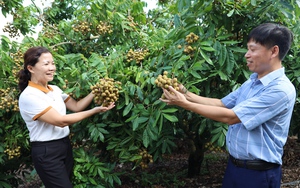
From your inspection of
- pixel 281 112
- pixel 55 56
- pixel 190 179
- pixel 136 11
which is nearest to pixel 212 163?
pixel 190 179

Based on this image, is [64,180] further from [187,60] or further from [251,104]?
[251,104]

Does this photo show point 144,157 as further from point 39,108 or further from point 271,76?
point 271,76

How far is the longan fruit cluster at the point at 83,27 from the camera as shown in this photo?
350 centimetres

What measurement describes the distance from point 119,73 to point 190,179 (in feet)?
8.34

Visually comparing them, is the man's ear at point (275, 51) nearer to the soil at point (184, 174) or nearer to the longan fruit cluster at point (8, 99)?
the longan fruit cluster at point (8, 99)

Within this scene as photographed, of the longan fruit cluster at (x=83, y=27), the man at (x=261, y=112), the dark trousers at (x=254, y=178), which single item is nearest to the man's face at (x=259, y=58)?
the man at (x=261, y=112)

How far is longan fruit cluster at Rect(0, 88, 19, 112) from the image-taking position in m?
2.97

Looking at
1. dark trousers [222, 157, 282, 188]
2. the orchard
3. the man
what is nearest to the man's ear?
the man

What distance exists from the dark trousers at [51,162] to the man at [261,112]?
0.95 metres

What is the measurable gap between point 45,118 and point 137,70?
0.87 m

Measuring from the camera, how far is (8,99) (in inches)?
118

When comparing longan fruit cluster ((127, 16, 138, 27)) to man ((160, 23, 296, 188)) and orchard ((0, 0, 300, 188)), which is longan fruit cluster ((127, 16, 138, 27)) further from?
man ((160, 23, 296, 188))

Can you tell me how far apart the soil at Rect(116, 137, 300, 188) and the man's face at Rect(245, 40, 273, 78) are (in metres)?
2.28

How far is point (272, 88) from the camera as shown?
1.86 meters
